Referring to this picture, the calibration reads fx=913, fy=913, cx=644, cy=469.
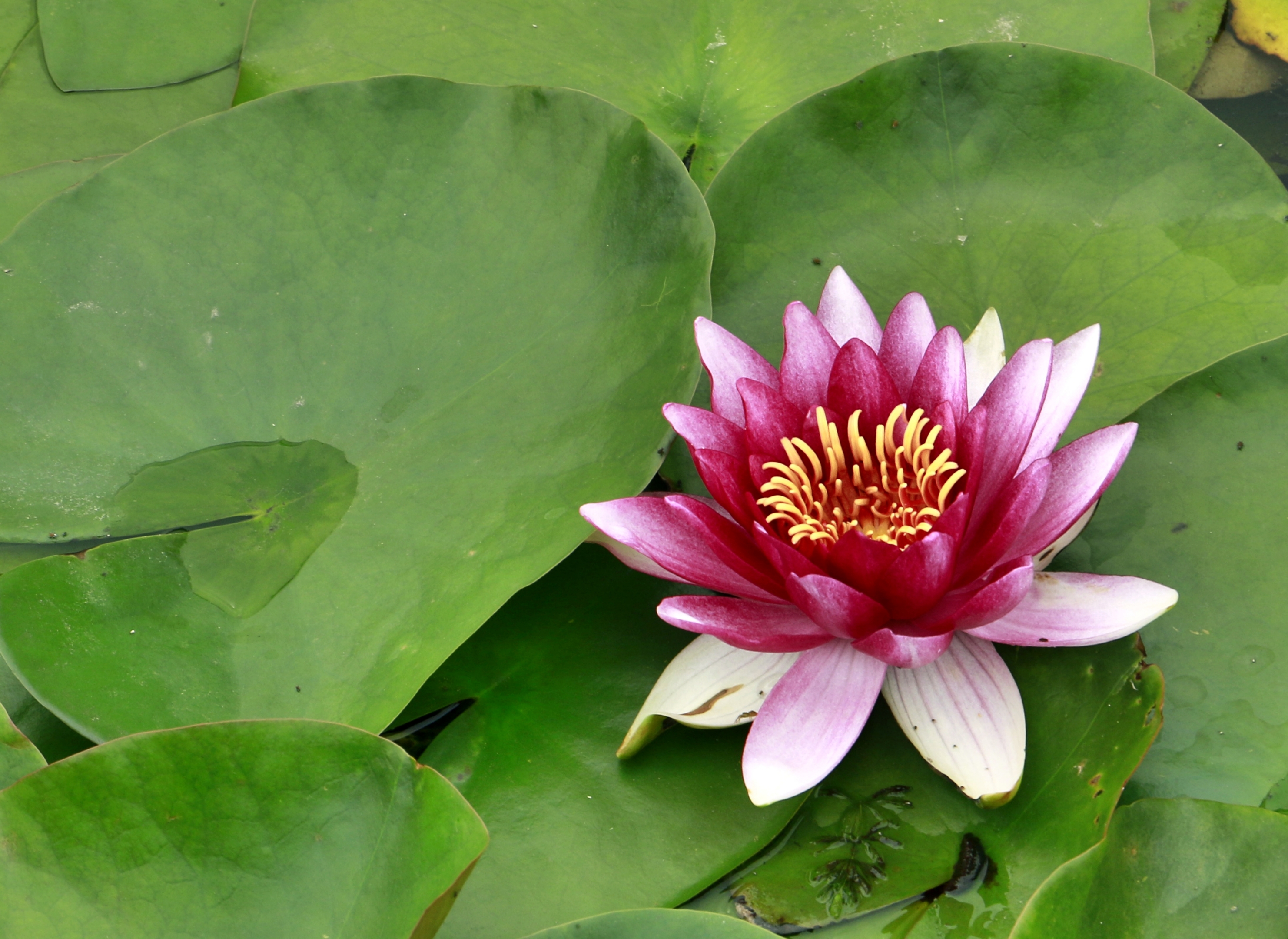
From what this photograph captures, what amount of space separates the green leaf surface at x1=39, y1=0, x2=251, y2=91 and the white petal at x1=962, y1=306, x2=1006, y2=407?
1808 mm

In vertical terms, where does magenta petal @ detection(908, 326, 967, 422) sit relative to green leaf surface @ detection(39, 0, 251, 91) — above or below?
below

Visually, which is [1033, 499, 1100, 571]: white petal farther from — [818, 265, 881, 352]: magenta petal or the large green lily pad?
the large green lily pad

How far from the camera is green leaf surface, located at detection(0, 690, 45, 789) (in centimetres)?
126

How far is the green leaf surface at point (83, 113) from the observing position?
2068 millimetres

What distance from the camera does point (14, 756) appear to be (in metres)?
1.27

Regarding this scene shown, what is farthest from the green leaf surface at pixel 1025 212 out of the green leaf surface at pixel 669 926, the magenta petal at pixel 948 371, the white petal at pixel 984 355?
the green leaf surface at pixel 669 926

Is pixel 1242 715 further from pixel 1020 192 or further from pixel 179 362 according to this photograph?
pixel 179 362

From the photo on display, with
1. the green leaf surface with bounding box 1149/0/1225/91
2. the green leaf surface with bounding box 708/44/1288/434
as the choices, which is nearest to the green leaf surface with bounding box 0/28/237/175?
the green leaf surface with bounding box 708/44/1288/434

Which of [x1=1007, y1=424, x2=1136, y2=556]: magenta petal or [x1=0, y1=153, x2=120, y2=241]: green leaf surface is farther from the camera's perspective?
[x1=0, y1=153, x2=120, y2=241]: green leaf surface

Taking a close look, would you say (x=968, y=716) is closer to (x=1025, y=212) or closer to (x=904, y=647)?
(x=904, y=647)

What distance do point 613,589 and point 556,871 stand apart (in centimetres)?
45

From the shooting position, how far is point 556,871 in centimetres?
130

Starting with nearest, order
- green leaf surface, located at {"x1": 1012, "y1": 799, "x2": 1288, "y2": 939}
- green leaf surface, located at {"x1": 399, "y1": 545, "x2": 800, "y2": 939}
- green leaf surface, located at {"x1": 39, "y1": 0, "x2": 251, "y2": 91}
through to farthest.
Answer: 1. green leaf surface, located at {"x1": 1012, "y1": 799, "x2": 1288, "y2": 939}
2. green leaf surface, located at {"x1": 399, "y1": 545, "x2": 800, "y2": 939}
3. green leaf surface, located at {"x1": 39, "y1": 0, "x2": 251, "y2": 91}

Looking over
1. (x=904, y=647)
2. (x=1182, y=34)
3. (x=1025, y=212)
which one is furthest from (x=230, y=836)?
(x=1182, y=34)
